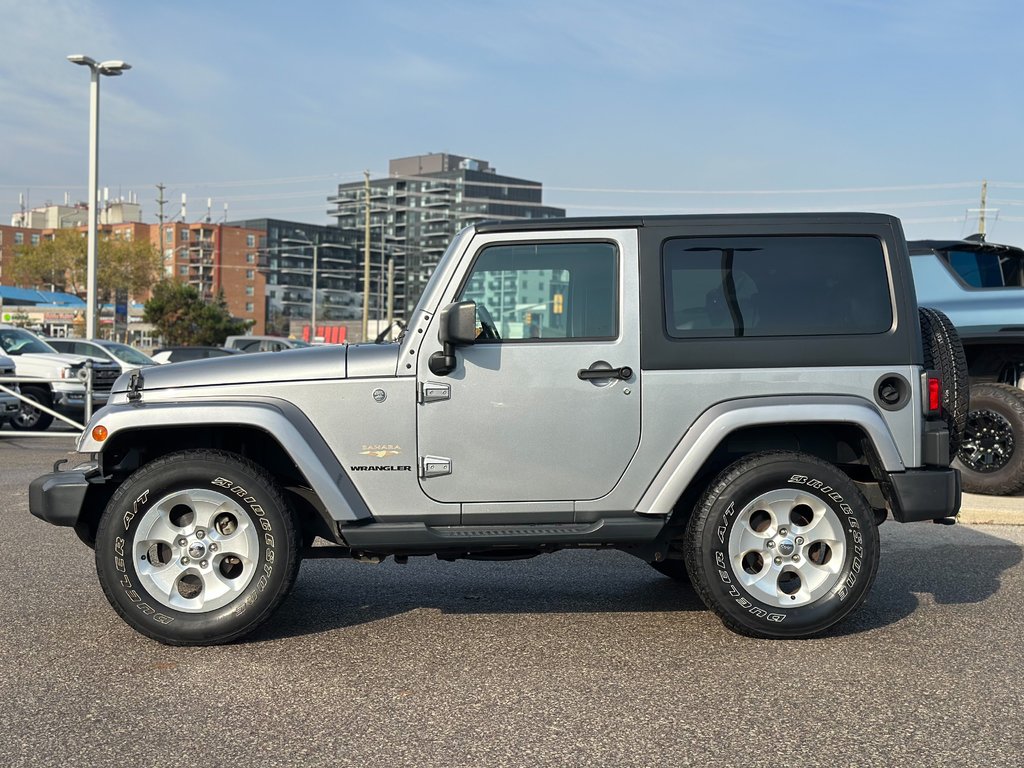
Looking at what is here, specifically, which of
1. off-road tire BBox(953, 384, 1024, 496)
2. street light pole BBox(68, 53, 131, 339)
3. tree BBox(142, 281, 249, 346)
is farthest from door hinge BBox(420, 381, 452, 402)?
tree BBox(142, 281, 249, 346)

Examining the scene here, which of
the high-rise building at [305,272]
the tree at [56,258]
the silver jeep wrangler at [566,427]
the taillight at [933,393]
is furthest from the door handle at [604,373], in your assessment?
the high-rise building at [305,272]

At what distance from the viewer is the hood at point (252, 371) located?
506 centimetres

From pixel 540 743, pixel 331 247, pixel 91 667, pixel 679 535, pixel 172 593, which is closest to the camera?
pixel 540 743

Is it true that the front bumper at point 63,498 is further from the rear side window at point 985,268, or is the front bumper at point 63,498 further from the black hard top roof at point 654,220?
the rear side window at point 985,268

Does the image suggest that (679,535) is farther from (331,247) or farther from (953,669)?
(331,247)

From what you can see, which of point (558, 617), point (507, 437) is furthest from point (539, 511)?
point (558, 617)

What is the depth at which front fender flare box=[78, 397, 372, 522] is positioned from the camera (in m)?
4.91

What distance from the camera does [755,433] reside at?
5.41 metres

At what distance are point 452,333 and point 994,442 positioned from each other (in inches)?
270

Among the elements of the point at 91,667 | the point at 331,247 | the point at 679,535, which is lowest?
the point at 91,667

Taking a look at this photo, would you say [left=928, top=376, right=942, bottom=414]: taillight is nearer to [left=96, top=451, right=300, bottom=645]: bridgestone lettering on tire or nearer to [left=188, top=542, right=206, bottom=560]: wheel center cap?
[left=96, top=451, right=300, bottom=645]: bridgestone lettering on tire

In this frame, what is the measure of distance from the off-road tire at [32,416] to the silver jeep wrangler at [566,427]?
12.2 metres

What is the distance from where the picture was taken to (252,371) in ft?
16.7

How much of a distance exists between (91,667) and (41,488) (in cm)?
102
